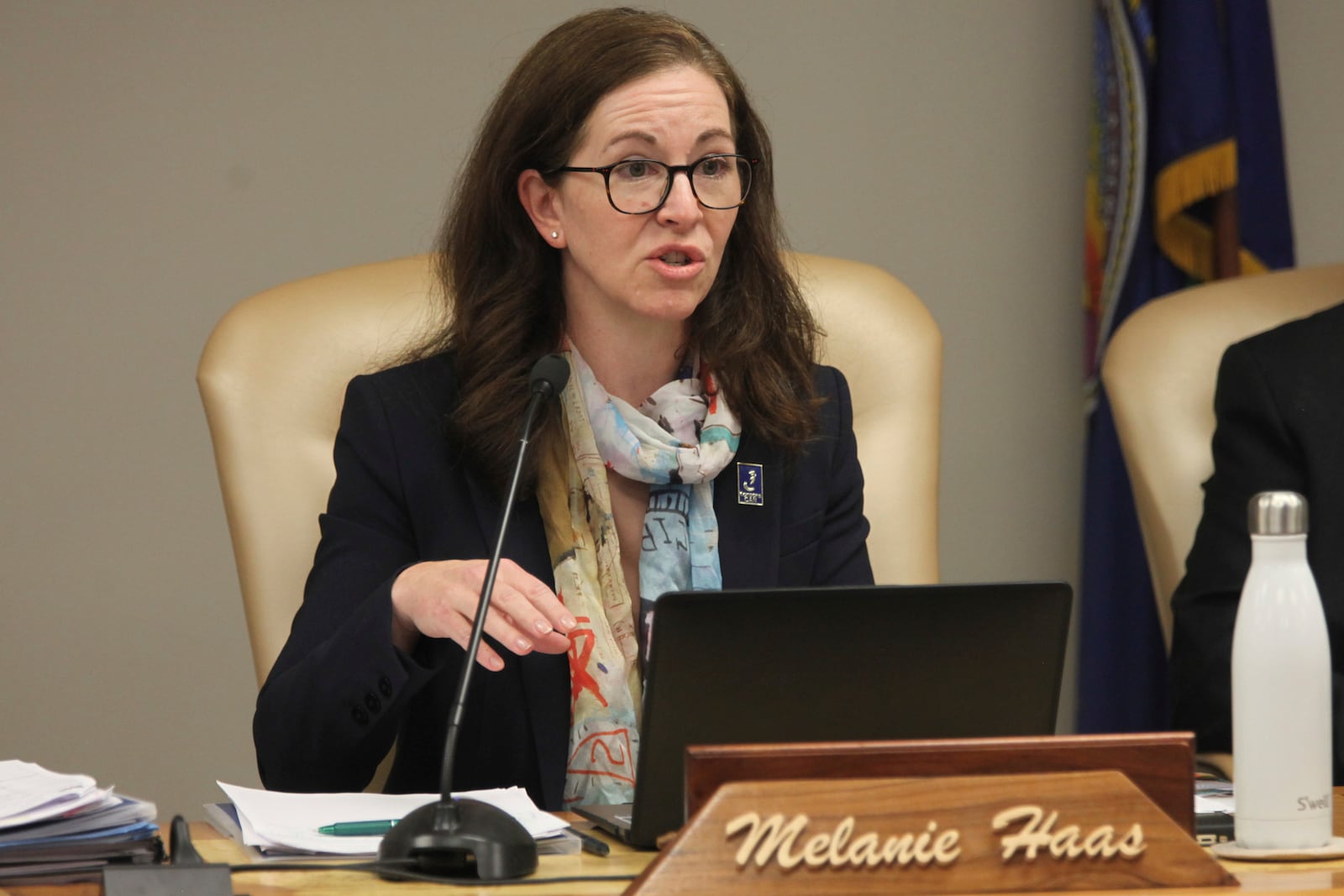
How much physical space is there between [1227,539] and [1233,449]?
0.13m

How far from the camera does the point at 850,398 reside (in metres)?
2.11

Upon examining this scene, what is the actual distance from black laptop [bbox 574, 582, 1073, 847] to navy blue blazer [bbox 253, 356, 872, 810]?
46 cm

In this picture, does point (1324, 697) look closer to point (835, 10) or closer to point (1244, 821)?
point (1244, 821)

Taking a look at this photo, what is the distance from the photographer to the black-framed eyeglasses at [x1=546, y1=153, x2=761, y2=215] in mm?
1807

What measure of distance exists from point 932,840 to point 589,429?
954 millimetres

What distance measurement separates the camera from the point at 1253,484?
1.99m

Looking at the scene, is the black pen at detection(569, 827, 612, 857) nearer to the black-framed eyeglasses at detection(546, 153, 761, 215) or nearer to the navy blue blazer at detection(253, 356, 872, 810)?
the navy blue blazer at detection(253, 356, 872, 810)

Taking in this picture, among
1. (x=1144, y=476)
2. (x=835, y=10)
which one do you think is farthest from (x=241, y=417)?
(x=835, y=10)

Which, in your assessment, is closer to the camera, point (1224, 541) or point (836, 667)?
point (836, 667)

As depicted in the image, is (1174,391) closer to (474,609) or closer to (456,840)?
(474,609)

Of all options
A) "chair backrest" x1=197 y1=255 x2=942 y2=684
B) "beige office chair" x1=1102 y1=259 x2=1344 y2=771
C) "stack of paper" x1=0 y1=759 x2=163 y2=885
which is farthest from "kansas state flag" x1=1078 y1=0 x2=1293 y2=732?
"stack of paper" x1=0 y1=759 x2=163 y2=885

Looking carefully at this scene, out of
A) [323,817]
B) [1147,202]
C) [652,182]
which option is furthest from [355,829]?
[1147,202]

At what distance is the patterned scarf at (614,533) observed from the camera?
5.74 ft

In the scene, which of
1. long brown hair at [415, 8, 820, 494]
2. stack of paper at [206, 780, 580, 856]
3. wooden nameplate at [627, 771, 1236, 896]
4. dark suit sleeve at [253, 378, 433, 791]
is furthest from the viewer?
long brown hair at [415, 8, 820, 494]
